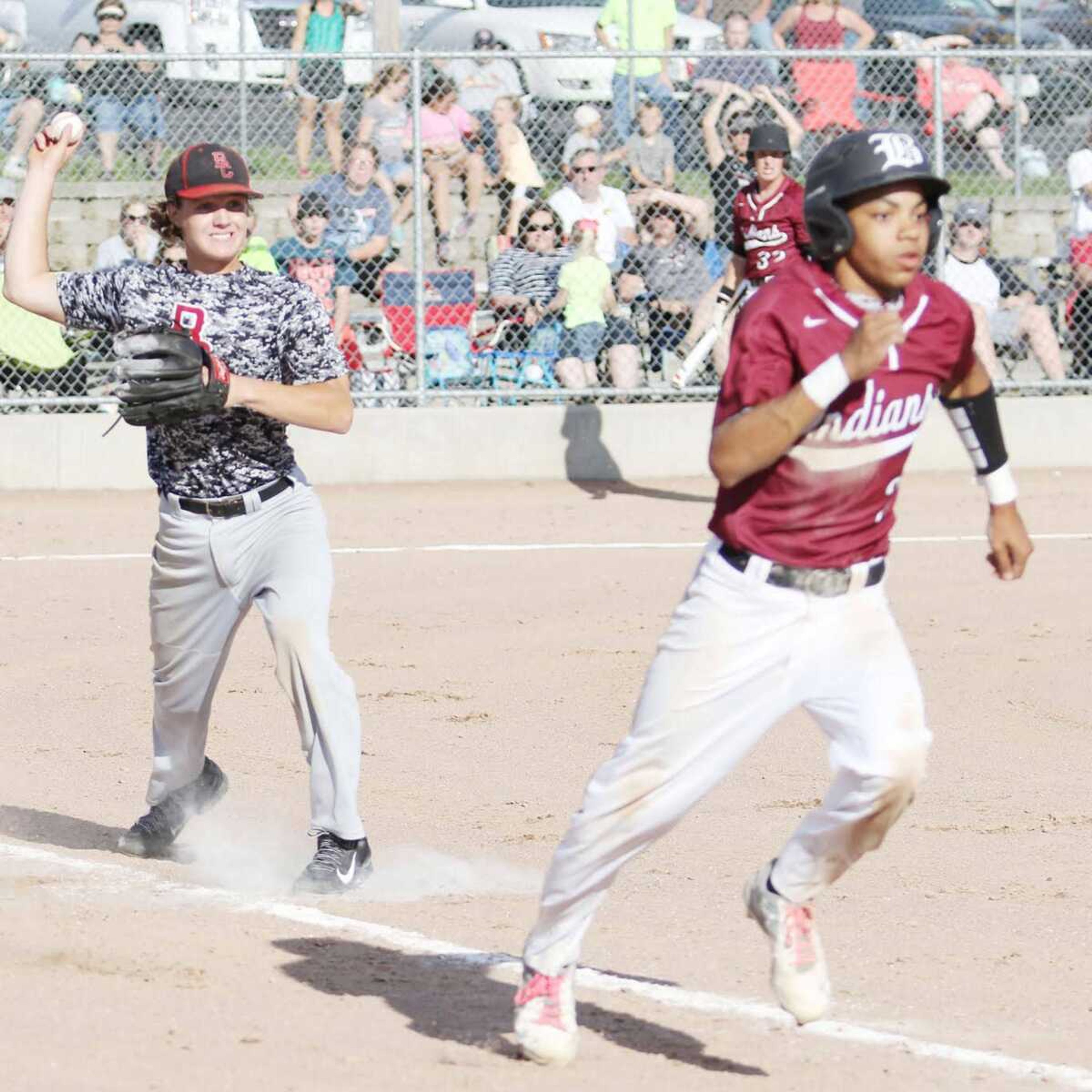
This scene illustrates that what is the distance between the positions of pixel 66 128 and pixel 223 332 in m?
0.74

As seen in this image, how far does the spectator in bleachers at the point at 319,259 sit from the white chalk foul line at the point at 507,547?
2.47 meters

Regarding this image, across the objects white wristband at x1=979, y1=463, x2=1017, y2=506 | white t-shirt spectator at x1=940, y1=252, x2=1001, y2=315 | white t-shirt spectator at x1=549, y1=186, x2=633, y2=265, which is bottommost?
white t-shirt spectator at x1=940, y1=252, x2=1001, y2=315

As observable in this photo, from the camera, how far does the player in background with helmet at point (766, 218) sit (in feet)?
41.4

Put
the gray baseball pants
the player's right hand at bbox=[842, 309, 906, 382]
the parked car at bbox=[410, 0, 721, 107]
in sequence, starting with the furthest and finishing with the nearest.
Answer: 1. the parked car at bbox=[410, 0, 721, 107]
2. the gray baseball pants
3. the player's right hand at bbox=[842, 309, 906, 382]

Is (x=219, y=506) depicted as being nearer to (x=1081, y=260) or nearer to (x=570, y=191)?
(x=570, y=191)

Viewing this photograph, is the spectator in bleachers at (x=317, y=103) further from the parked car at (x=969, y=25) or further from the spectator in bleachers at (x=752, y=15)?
the parked car at (x=969, y=25)

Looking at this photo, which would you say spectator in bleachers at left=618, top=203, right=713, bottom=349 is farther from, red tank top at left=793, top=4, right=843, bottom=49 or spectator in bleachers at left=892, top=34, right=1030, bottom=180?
red tank top at left=793, top=4, right=843, bottom=49

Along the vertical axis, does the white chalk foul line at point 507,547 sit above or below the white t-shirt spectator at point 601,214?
below

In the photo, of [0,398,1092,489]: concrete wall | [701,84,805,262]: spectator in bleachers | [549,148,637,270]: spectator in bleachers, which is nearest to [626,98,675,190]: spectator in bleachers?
[701,84,805,262]: spectator in bleachers

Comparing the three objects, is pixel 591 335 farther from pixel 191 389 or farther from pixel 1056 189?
pixel 191 389

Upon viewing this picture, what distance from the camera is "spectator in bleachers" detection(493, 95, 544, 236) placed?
50.0 feet

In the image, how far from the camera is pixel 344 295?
14.6 m

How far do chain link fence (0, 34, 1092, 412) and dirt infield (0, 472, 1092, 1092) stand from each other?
11.1 ft

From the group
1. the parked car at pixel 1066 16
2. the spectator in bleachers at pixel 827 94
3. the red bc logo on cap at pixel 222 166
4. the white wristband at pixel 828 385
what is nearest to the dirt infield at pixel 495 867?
the white wristband at pixel 828 385
